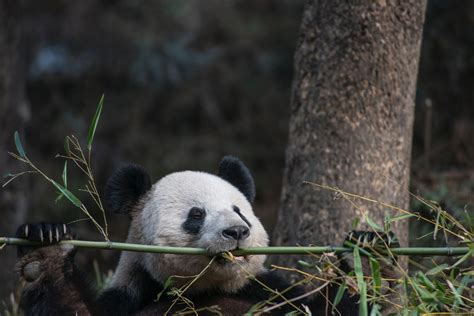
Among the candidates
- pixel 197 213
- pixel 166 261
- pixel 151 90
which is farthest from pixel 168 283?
pixel 151 90

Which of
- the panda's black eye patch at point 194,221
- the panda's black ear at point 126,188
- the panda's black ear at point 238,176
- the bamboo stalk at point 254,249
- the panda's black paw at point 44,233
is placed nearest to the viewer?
the bamboo stalk at point 254,249

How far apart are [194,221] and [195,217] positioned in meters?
0.04

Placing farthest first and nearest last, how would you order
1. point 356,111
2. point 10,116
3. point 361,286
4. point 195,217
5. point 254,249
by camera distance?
point 10,116
point 356,111
point 195,217
point 254,249
point 361,286

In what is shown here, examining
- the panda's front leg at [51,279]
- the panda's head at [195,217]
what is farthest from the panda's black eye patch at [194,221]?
the panda's front leg at [51,279]

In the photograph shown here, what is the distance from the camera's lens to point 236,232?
4.27 meters

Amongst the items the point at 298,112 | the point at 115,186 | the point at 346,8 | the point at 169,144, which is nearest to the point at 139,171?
the point at 115,186

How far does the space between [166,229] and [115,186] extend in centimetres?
52

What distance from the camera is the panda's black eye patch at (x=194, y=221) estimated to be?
4609 mm

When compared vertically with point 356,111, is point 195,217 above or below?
below

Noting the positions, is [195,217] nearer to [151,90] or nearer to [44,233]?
[44,233]

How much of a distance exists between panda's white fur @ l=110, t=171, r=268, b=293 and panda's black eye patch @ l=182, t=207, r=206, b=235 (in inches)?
0.9

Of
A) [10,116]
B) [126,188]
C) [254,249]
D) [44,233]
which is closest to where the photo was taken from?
[254,249]

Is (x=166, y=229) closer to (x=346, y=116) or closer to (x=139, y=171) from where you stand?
(x=139, y=171)

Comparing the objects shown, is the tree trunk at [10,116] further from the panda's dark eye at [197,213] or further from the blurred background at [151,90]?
the panda's dark eye at [197,213]
